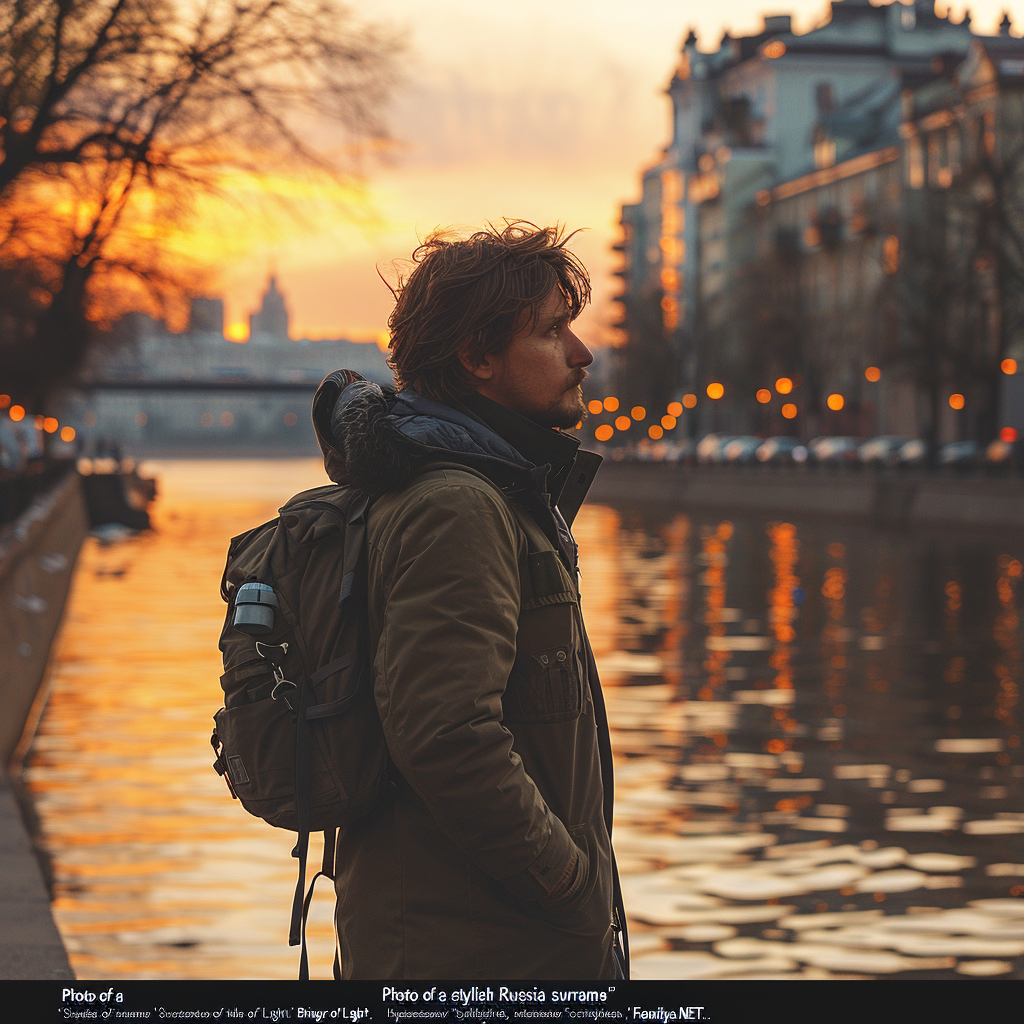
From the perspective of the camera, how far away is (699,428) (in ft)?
381

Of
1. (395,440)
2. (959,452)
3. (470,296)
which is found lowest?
(959,452)

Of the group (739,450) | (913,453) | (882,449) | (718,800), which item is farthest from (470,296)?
(739,450)

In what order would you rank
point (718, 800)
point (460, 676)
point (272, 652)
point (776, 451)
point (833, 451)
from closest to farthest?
1. point (460, 676)
2. point (272, 652)
3. point (718, 800)
4. point (833, 451)
5. point (776, 451)

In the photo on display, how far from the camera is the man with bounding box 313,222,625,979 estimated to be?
282 centimetres

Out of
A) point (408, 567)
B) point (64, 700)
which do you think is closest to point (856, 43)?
point (64, 700)

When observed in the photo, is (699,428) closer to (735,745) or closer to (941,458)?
(941,458)

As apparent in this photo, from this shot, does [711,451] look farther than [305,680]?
Yes

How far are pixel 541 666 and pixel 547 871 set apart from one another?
32 centimetres

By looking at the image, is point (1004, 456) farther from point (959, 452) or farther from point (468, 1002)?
point (468, 1002)

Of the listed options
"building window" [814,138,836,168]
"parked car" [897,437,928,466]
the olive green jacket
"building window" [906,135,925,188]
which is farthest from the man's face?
"building window" [814,138,836,168]

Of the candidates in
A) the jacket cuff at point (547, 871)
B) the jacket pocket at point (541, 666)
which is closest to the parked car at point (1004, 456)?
the jacket pocket at point (541, 666)

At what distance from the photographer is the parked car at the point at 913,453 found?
57875 millimetres

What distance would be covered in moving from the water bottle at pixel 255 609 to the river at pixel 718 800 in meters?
4.32

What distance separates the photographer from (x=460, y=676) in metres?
2.81
